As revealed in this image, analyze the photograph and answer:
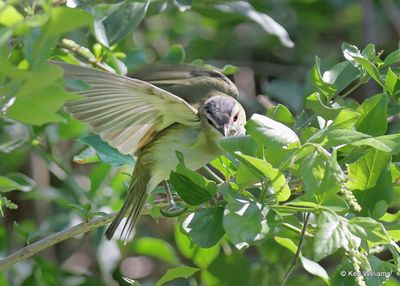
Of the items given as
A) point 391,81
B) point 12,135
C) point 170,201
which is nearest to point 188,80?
point 170,201

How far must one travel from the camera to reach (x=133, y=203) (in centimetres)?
309

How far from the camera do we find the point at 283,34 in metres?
3.96

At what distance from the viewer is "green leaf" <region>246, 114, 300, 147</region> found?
1.95 metres

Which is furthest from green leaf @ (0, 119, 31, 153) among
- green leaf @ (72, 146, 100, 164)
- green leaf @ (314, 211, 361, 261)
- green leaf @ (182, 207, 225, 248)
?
green leaf @ (314, 211, 361, 261)

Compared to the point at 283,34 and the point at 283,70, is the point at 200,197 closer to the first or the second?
the point at 283,34

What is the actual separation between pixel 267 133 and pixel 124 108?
0.92 meters

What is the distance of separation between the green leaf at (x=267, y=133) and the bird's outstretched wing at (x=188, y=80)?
3.41 ft

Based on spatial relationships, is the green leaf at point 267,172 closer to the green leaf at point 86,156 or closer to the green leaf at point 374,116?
the green leaf at point 374,116

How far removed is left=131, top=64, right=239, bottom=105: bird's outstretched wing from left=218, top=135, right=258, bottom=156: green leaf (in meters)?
0.91

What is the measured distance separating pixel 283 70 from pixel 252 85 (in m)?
0.24

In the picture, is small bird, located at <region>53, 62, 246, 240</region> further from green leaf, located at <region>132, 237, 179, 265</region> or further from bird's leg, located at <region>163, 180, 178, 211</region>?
green leaf, located at <region>132, 237, 179, 265</region>

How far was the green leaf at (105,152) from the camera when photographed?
2.91 metres

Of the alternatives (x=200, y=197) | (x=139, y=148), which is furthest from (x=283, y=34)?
(x=200, y=197)

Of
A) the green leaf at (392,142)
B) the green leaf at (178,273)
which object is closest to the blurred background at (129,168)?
the green leaf at (178,273)
